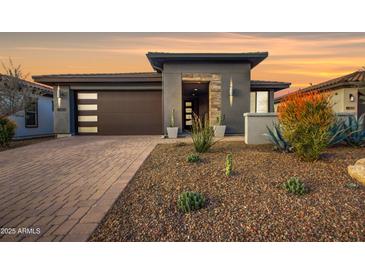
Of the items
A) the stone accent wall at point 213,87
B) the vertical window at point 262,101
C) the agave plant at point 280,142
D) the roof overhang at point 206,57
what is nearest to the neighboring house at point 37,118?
the roof overhang at point 206,57

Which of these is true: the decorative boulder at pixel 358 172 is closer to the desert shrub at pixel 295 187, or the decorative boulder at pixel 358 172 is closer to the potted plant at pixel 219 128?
the desert shrub at pixel 295 187

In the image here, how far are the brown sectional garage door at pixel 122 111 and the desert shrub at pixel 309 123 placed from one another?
865 cm

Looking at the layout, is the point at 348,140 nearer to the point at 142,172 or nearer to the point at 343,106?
the point at 142,172

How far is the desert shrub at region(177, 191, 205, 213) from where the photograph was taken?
Answer: 2.84 meters

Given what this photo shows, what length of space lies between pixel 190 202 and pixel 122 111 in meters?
10.7

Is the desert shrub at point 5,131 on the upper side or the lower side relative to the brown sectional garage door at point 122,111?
lower

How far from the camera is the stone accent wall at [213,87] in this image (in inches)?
414

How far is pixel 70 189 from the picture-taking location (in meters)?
3.75

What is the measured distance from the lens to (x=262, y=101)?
1387 cm

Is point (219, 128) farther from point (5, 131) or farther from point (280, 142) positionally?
point (5, 131)

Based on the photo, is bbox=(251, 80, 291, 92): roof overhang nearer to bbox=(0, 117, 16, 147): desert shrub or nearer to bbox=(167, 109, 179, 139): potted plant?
bbox=(167, 109, 179, 139): potted plant

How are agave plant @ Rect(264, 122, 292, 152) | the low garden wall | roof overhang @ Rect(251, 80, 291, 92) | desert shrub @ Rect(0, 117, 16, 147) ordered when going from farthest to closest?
roof overhang @ Rect(251, 80, 291, 92)
desert shrub @ Rect(0, 117, 16, 147)
the low garden wall
agave plant @ Rect(264, 122, 292, 152)

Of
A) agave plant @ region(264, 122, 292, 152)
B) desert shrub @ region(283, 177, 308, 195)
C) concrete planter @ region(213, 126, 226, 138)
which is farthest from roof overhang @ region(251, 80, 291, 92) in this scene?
desert shrub @ region(283, 177, 308, 195)

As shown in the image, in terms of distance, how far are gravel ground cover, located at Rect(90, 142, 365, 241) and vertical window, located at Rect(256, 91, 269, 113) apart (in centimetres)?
978
